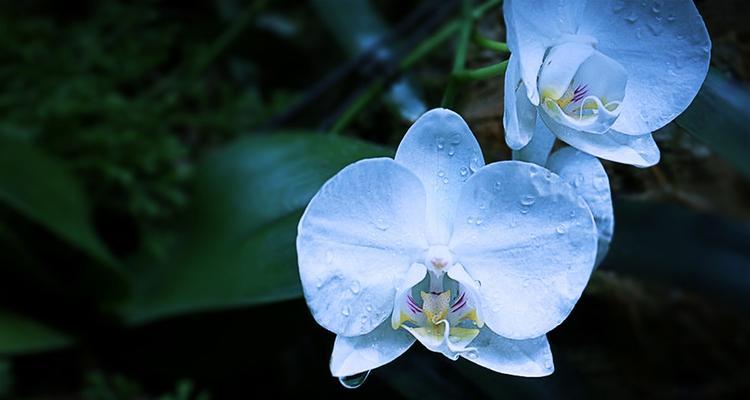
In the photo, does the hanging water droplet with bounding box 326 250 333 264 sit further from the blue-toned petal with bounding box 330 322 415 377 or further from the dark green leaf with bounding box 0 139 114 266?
the dark green leaf with bounding box 0 139 114 266

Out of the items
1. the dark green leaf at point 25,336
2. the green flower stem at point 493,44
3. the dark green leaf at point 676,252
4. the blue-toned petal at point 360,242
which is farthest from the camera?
the dark green leaf at point 25,336

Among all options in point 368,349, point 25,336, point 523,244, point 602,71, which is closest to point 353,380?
point 368,349

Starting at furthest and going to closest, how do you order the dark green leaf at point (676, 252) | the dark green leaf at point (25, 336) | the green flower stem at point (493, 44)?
1. the dark green leaf at point (25, 336)
2. the dark green leaf at point (676, 252)
3. the green flower stem at point (493, 44)

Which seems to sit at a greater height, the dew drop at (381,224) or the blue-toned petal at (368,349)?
the dew drop at (381,224)

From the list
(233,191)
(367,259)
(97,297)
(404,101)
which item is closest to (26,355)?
(97,297)

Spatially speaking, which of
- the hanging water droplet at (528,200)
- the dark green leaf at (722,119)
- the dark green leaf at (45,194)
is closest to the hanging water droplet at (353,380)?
the hanging water droplet at (528,200)

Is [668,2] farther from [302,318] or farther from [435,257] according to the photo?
[302,318]

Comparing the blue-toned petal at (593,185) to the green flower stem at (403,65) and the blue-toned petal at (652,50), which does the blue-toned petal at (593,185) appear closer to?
the blue-toned petal at (652,50)

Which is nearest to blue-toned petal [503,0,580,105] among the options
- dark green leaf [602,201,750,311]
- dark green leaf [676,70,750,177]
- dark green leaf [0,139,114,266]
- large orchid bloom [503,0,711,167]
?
large orchid bloom [503,0,711,167]
